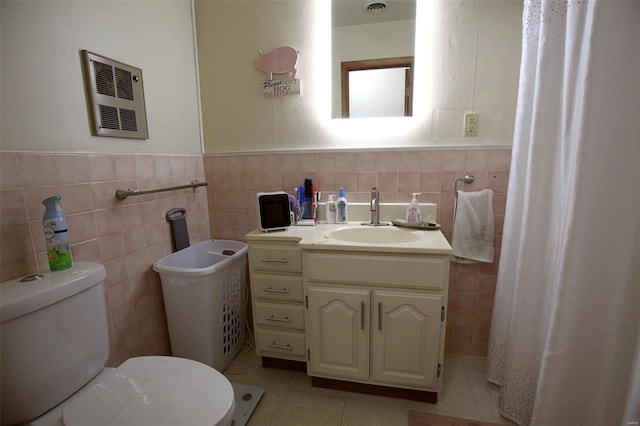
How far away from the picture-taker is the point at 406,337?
1.24 metres

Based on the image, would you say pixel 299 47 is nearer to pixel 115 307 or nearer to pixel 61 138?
pixel 61 138

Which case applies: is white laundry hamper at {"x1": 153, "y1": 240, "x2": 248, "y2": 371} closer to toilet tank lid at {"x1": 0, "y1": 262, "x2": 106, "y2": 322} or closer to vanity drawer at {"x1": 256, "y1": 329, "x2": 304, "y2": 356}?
vanity drawer at {"x1": 256, "y1": 329, "x2": 304, "y2": 356}

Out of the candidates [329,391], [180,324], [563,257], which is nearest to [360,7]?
[563,257]

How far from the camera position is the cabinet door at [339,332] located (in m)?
1.26

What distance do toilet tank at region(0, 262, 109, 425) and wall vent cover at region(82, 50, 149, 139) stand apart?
625 mm

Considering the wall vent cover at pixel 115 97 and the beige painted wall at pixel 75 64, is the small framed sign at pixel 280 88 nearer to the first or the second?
the beige painted wall at pixel 75 64

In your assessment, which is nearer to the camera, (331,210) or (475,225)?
(475,225)

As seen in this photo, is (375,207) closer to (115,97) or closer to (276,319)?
(276,319)

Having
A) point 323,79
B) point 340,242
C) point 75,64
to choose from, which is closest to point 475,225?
point 340,242

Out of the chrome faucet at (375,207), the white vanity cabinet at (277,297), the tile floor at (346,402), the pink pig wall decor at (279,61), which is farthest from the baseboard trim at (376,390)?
the pink pig wall decor at (279,61)

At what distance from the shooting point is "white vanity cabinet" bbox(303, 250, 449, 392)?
46.8 inches

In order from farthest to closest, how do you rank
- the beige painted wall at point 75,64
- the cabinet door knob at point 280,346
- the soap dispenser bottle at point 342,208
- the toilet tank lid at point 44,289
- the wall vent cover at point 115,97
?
the soap dispenser bottle at point 342,208
the cabinet door knob at point 280,346
the wall vent cover at point 115,97
the beige painted wall at point 75,64
the toilet tank lid at point 44,289

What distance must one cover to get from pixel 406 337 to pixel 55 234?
1.39m

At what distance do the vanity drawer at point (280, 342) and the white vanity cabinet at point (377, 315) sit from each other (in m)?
0.13
